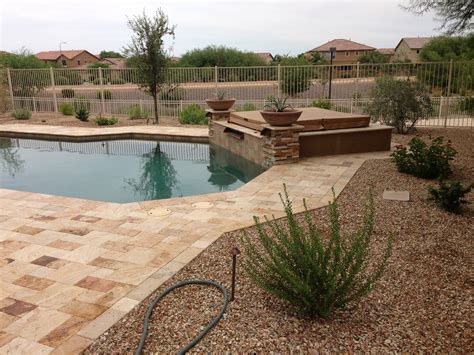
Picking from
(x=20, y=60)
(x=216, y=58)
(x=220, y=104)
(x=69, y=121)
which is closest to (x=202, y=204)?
(x=220, y=104)

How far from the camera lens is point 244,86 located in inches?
561

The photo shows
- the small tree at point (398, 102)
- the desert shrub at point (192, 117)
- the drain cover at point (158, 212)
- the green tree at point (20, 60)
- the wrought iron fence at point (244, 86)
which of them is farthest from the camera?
the green tree at point (20, 60)

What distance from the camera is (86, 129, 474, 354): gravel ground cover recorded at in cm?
262

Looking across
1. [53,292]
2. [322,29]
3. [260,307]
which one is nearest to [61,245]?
[53,292]

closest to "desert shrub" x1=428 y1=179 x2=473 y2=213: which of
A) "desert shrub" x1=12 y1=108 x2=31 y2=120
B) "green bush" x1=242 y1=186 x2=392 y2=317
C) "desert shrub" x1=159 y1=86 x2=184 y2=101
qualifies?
"green bush" x1=242 y1=186 x2=392 y2=317

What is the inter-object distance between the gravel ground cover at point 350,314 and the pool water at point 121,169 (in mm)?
3512

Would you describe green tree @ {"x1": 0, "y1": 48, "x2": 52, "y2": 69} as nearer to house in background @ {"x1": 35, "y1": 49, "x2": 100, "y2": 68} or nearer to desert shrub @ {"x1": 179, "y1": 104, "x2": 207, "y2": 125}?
desert shrub @ {"x1": 179, "y1": 104, "x2": 207, "y2": 125}

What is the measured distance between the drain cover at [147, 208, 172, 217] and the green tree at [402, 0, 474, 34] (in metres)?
7.09

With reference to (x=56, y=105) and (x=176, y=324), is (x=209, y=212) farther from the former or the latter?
(x=56, y=105)

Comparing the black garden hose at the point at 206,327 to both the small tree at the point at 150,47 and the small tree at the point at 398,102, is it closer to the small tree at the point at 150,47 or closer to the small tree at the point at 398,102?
the small tree at the point at 398,102

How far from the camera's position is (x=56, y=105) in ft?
53.5

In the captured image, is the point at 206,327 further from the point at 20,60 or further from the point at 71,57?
the point at 71,57

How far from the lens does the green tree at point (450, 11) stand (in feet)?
26.8

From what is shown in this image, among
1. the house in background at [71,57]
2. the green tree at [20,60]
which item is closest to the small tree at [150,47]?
the green tree at [20,60]
